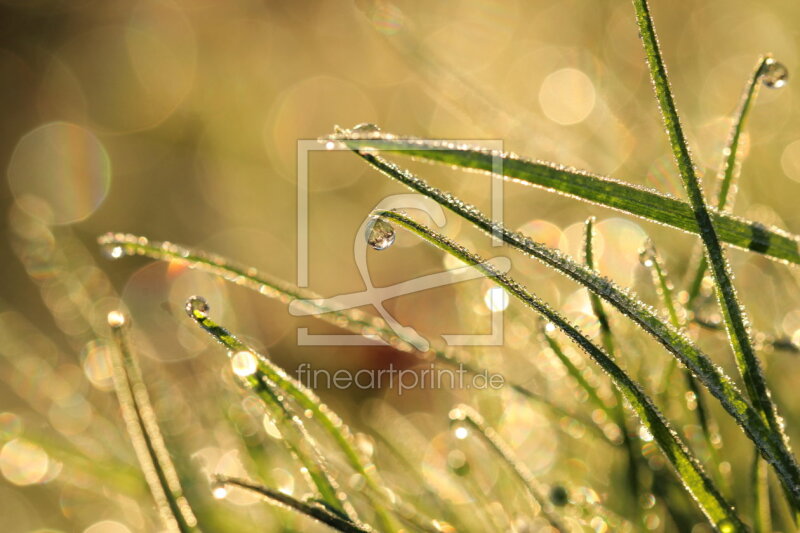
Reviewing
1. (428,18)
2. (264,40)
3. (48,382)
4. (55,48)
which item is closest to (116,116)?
(55,48)

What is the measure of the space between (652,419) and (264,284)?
33cm

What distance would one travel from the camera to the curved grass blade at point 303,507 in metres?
0.48

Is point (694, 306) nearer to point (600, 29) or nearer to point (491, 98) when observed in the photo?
point (491, 98)

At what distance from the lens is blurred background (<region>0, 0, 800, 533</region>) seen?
3.12ft

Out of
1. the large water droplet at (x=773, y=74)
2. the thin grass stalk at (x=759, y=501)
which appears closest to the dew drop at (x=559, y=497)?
the thin grass stalk at (x=759, y=501)

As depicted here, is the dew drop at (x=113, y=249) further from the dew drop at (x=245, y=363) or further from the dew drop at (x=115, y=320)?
the dew drop at (x=245, y=363)

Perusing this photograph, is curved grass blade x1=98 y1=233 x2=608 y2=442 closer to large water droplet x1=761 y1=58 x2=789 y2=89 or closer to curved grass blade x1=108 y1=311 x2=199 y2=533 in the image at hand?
curved grass blade x1=108 y1=311 x2=199 y2=533

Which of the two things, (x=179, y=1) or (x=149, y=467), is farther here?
(x=179, y=1)

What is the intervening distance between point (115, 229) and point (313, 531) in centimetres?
129

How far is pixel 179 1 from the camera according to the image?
8.79ft

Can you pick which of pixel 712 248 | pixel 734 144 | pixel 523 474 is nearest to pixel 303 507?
pixel 523 474

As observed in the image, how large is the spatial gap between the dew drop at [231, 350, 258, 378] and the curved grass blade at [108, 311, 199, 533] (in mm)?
91

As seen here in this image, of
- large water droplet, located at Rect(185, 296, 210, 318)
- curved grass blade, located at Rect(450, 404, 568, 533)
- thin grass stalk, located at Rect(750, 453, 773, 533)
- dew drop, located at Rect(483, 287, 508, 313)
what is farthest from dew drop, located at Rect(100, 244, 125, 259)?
thin grass stalk, located at Rect(750, 453, 773, 533)

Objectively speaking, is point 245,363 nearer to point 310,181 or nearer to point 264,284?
point 264,284
